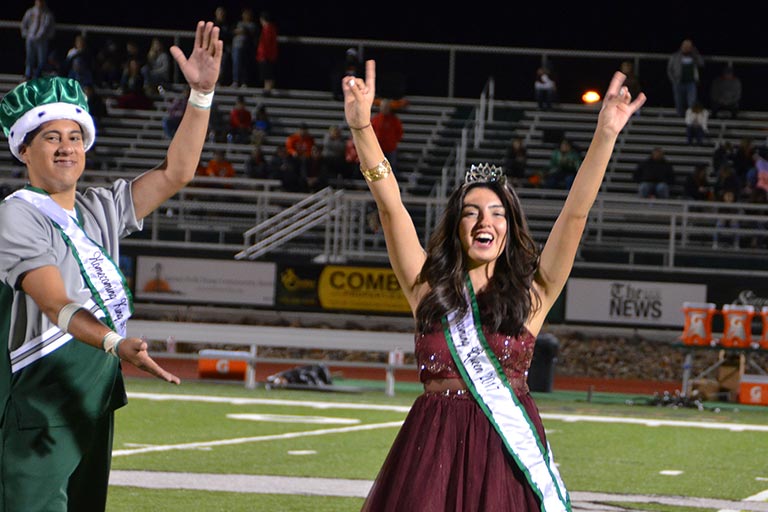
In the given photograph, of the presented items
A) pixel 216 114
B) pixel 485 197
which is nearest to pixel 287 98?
pixel 216 114

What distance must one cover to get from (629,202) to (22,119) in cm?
2081

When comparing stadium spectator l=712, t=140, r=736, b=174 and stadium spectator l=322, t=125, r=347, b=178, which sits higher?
stadium spectator l=712, t=140, r=736, b=174

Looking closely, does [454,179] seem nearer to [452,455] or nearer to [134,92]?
[134,92]

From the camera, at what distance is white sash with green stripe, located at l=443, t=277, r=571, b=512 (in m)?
4.79

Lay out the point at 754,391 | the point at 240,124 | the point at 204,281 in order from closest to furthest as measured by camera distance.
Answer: the point at 754,391, the point at 204,281, the point at 240,124

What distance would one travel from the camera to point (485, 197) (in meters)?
4.98

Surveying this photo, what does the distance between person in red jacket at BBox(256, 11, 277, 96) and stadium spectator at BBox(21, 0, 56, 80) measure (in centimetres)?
388

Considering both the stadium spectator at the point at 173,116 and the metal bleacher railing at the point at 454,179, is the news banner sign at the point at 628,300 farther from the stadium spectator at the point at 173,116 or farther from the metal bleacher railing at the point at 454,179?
the stadium spectator at the point at 173,116

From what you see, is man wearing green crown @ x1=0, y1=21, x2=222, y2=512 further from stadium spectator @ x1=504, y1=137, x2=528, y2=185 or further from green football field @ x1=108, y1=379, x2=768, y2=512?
stadium spectator @ x1=504, y1=137, x2=528, y2=185

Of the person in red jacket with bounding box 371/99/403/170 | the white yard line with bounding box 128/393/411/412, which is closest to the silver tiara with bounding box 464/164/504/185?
the white yard line with bounding box 128/393/411/412

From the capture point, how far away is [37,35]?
1122 inches

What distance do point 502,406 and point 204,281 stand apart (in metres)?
17.9

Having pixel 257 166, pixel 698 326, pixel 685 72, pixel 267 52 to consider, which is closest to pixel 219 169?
pixel 257 166

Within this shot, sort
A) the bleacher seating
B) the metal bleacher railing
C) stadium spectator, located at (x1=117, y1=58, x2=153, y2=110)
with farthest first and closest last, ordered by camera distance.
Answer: stadium spectator, located at (x1=117, y1=58, x2=153, y2=110)
the bleacher seating
the metal bleacher railing
